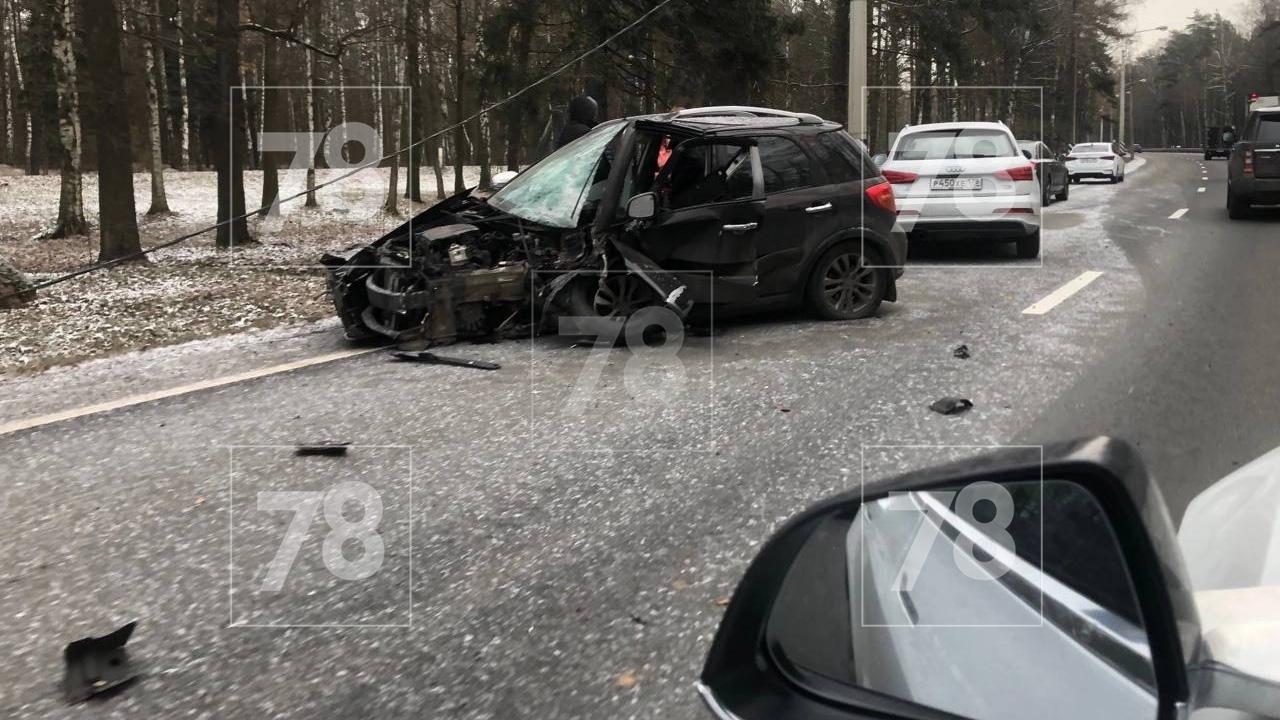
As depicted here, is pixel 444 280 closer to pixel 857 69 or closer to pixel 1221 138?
pixel 857 69

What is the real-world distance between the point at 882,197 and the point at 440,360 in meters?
4.18

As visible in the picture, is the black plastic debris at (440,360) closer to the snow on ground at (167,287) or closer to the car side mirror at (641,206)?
the car side mirror at (641,206)

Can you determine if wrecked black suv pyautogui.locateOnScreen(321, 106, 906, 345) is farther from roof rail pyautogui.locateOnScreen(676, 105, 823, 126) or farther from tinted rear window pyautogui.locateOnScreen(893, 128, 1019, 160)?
tinted rear window pyautogui.locateOnScreen(893, 128, 1019, 160)

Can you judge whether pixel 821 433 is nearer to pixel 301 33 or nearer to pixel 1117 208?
pixel 301 33

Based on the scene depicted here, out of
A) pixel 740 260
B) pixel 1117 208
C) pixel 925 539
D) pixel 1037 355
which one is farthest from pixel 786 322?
pixel 1117 208

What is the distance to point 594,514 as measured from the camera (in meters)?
4.38

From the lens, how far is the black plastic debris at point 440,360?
7.50 meters

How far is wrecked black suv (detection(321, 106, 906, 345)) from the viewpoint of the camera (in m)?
8.00

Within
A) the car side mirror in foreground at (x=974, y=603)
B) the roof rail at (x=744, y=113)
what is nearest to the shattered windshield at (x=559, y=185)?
the roof rail at (x=744, y=113)

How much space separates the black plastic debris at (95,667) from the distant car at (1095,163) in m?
36.9

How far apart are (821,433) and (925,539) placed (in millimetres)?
4059

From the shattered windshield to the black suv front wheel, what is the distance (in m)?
2.11

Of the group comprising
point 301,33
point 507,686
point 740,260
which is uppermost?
point 301,33

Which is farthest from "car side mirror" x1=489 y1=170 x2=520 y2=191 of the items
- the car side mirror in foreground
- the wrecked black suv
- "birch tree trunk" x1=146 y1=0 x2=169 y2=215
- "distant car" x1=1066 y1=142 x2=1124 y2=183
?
"distant car" x1=1066 y1=142 x2=1124 y2=183
